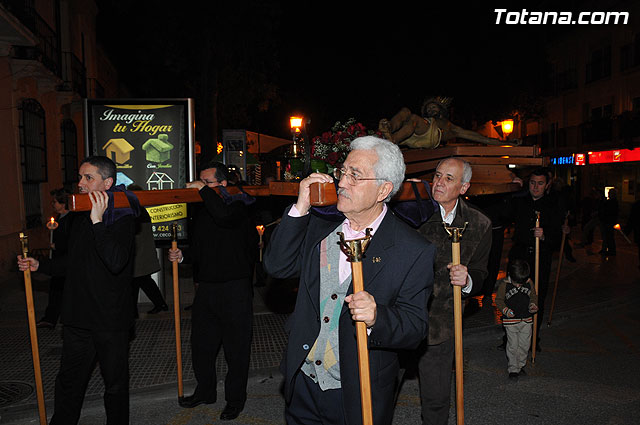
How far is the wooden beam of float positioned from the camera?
2.68 metres

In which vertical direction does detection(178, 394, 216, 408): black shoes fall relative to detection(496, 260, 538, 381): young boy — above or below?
below

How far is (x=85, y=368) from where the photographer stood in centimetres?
404

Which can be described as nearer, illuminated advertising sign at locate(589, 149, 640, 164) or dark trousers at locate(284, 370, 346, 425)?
dark trousers at locate(284, 370, 346, 425)

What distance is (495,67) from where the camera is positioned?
21.9 meters

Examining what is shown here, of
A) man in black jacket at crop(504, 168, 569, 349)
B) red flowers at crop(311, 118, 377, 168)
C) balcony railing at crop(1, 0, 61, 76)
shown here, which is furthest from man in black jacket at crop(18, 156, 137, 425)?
balcony railing at crop(1, 0, 61, 76)

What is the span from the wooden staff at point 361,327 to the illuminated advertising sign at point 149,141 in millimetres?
6932

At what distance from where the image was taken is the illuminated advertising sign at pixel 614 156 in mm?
25391

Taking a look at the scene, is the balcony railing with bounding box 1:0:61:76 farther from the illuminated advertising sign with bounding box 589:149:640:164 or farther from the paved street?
the illuminated advertising sign with bounding box 589:149:640:164

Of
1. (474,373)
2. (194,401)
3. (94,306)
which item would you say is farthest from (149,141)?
(474,373)

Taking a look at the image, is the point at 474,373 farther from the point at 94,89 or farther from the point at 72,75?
the point at 94,89

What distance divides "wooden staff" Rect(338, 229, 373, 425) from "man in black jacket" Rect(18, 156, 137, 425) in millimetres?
2263

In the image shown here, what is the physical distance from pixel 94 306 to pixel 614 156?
28702mm

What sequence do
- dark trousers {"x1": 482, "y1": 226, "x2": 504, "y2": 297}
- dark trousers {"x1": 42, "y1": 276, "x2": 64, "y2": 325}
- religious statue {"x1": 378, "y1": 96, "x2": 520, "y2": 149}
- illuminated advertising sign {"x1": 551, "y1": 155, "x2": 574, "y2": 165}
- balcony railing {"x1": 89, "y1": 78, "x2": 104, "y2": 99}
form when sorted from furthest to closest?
illuminated advertising sign {"x1": 551, "y1": 155, "x2": 574, "y2": 165} → balcony railing {"x1": 89, "y1": 78, "x2": 104, "y2": 99} → dark trousers {"x1": 482, "y1": 226, "x2": 504, "y2": 297} → dark trousers {"x1": 42, "y1": 276, "x2": 64, "y2": 325} → religious statue {"x1": 378, "y1": 96, "x2": 520, "y2": 149}

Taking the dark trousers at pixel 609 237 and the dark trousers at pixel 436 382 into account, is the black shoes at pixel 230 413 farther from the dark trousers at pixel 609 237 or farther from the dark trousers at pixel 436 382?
the dark trousers at pixel 609 237
